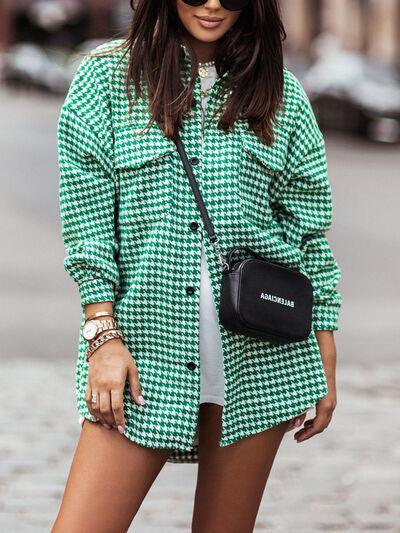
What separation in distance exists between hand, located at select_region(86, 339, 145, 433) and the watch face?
0.04m

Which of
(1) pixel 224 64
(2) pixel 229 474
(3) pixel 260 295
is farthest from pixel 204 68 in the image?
(2) pixel 229 474

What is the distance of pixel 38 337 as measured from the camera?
857 cm

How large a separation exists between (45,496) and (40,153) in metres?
18.7

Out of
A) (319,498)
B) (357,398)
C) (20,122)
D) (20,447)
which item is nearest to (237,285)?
(319,498)

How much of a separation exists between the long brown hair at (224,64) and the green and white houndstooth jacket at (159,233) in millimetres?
33

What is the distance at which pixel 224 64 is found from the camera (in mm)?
2998

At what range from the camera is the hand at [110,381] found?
2.72 metres

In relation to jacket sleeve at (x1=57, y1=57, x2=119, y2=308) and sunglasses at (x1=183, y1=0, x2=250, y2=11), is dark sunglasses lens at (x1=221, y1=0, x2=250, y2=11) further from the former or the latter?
jacket sleeve at (x1=57, y1=57, x2=119, y2=308)

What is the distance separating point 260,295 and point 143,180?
36 cm

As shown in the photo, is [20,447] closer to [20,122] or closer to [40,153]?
[40,153]

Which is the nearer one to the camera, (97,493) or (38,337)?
(97,493)

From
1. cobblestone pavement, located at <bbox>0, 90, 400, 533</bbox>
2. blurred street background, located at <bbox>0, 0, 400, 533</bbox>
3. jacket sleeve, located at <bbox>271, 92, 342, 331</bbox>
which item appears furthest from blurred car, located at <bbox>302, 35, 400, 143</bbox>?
jacket sleeve, located at <bbox>271, 92, 342, 331</bbox>

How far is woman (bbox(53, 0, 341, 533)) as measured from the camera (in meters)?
→ 2.79

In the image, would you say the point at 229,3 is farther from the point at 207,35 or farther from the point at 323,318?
the point at 323,318
